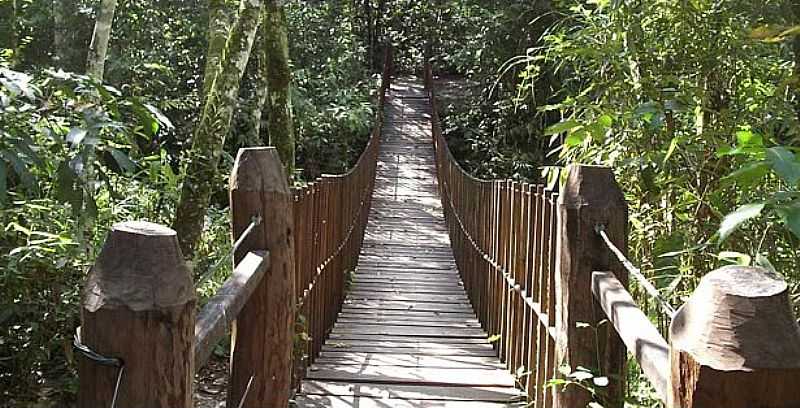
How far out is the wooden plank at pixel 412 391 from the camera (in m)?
3.67

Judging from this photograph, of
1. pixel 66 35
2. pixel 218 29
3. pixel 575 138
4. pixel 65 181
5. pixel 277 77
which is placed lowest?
pixel 65 181

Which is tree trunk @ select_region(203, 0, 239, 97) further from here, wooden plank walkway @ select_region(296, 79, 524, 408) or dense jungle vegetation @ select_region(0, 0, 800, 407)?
wooden plank walkway @ select_region(296, 79, 524, 408)

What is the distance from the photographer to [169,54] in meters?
10.5

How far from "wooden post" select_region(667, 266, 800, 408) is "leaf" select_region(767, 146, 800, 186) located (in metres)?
0.44

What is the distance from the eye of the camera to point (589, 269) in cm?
236

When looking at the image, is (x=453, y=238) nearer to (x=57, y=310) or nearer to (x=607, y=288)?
(x=57, y=310)

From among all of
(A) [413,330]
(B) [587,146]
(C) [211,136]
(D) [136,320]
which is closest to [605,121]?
(B) [587,146]

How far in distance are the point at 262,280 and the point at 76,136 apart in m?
0.89

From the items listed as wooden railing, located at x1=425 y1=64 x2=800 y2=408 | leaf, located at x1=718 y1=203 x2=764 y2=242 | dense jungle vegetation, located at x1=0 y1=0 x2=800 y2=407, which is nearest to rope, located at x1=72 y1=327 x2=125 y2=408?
dense jungle vegetation, located at x1=0 y1=0 x2=800 y2=407

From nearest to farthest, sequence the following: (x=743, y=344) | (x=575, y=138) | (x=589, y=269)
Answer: (x=743, y=344), (x=589, y=269), (x=575, y=138)

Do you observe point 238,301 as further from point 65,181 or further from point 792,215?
point 792,215

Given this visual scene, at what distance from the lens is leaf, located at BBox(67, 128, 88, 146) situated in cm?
187

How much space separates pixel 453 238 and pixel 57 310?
6216 mm

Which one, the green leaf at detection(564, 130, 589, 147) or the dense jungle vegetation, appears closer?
the dense jungle vegetation
